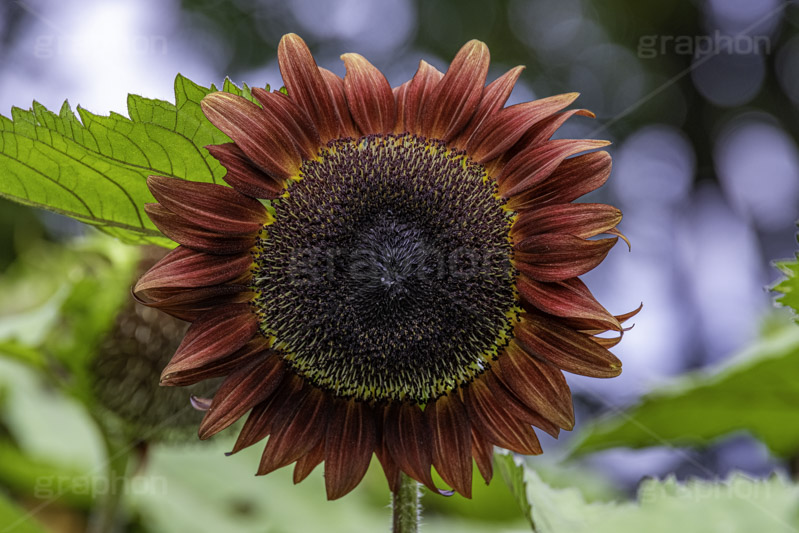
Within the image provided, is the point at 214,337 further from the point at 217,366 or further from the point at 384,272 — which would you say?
the point at 384,272

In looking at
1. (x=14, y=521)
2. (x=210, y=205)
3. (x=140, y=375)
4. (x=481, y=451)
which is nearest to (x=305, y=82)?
(x=210, y=205)

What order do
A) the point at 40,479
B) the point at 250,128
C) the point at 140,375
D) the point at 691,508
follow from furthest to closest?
the point at 40,479 → the point at 140,375 → the point at 691,508 → the point at 250,128

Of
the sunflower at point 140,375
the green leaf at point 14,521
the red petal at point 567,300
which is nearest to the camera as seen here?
the red petal at point 567,300

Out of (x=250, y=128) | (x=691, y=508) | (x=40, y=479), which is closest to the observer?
(x=250, y=128)

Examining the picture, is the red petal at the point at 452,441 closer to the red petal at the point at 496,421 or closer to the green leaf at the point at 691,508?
the red petal at the point at 496,421

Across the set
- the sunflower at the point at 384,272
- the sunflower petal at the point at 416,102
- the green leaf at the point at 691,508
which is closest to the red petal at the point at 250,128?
the sunflower at the point at 384,272

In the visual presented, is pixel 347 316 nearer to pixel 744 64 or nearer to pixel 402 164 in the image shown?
pixel 402 164
